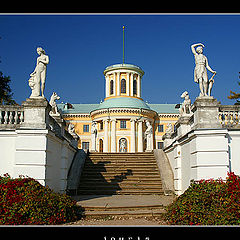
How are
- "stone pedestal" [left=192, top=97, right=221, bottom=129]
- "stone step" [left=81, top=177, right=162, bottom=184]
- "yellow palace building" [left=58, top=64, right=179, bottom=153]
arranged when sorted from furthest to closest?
1. "yellow palace building" [left=58, top=64, right=179, bottom=153]
2. "stone step" [left=81, top=177, right=162, bottom=184]
3. "stone pedestal" [left=192, top=97, right=221, bottom=129]

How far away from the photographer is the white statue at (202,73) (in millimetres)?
10109

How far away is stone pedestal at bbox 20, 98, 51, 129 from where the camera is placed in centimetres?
948

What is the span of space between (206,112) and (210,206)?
12.6ft

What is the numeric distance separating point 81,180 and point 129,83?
3473cm

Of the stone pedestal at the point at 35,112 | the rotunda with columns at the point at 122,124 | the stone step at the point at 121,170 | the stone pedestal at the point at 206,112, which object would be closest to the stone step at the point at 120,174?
the stone step at the point at 121,170

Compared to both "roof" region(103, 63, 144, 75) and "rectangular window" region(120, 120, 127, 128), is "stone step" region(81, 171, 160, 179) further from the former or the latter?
"roof" region(103, 63, 144, 75)

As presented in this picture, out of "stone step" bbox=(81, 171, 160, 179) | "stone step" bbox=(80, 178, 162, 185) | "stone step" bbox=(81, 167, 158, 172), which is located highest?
"stone step" bbox=(81, 167, 158, 172)

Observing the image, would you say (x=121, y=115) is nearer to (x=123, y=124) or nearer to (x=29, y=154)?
(x=123, y=124)

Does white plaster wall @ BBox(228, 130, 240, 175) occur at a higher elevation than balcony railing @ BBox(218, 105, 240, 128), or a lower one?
lower

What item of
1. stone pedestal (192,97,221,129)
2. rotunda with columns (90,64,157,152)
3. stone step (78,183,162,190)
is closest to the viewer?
stone pedestal (192,97,221,129)

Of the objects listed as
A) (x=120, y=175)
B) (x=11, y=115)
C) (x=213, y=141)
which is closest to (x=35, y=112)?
(x=11, y=115)

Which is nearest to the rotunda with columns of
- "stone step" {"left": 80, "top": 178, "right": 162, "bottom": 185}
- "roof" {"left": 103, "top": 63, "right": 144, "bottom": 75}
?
"roof" {"left": 103, "top": 63, "right": 144, "bottom": 75}

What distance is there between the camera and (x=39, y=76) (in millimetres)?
9867

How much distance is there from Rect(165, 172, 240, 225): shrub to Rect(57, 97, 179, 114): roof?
3634 centimetres
